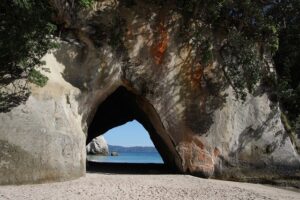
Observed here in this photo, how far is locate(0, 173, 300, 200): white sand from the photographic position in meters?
10.0

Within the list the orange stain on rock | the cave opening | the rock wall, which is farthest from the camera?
the cave opening

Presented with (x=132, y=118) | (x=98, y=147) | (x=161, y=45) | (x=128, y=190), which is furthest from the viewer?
(x=98, y=147)

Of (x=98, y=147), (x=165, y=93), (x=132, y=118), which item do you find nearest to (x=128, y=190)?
(x=165, y=93)

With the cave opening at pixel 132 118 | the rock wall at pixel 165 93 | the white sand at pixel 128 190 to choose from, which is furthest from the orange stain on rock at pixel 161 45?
the white sand at pixel 128 190

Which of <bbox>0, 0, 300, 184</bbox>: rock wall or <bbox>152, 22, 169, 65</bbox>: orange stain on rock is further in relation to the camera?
<bbox>152, 22, 169, 65</bbox>: orange stain on rock

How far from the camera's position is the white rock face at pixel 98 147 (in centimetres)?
5604

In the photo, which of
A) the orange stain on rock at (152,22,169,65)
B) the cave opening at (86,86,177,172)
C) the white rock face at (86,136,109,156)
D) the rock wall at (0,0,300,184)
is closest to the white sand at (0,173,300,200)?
the rock wall at (0,0,300,184)

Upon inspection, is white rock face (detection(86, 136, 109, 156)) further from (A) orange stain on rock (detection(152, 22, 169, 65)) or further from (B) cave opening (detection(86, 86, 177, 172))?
(A) orange stain on rock (detection(152, 22, 169, 65))

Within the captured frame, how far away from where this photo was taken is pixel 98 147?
58000 mm

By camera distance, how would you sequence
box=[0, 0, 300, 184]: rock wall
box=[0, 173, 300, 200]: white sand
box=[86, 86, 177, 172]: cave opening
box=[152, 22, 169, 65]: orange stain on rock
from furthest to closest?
box=[86, 86, 177, 172]: cave opening
box=[152, 22, 169, 65]: orange stain on rock
box=[0, 0, 300, 184]: rock wall
box=[0, 173, 300, 200]: white sand

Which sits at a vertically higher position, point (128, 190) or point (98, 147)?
point (98, 147)

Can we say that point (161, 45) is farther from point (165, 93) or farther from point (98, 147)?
point (98, 147)

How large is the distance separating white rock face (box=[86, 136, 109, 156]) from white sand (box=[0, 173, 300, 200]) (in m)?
42.8

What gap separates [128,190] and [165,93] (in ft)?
17.2
